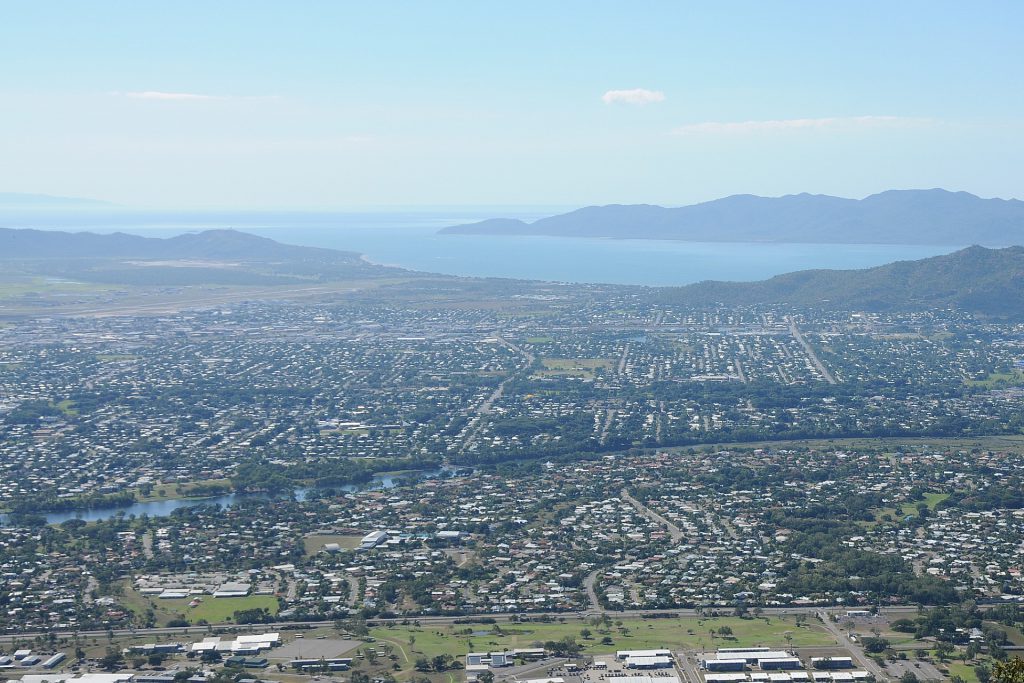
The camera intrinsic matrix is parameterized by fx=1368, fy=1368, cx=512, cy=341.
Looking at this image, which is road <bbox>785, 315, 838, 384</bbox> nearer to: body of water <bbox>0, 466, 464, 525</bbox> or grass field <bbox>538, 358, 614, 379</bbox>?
grass field <bbox>538, 358, 614, 379</bbox>

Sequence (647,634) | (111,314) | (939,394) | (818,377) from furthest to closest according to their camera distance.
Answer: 1. (111,314)
2. (818,377)
3. (939,394)
4. (647,634)

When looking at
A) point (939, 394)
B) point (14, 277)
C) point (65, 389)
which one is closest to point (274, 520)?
point (65, 389)

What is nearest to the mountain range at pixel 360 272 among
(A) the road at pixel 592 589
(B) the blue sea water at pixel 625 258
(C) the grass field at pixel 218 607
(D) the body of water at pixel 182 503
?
(B) the blue sea water at pixel 625 258

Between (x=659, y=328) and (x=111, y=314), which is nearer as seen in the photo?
(x=659, y=328)

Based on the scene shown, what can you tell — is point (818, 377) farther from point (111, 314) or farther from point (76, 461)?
point (111, 314)

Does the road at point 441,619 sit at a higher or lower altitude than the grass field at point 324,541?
lower

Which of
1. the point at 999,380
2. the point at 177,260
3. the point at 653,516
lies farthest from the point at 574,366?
the point at 177,260

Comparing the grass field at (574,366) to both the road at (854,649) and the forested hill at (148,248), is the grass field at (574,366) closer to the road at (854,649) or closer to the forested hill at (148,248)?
the road at (854,649)
